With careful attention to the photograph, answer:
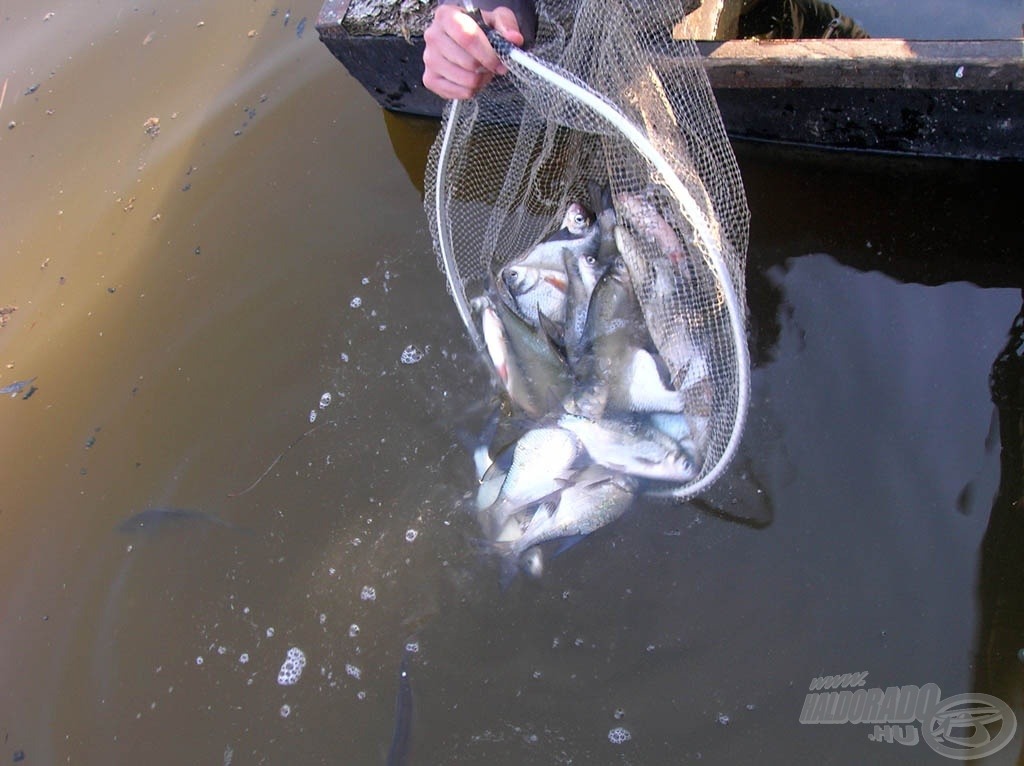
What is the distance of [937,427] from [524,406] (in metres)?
1.52

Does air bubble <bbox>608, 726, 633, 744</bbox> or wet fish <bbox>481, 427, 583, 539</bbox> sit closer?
air bubble <bbox>608, 726, 633, 744</bbox>

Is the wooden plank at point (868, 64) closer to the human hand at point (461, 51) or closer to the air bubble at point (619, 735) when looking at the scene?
the human hand at point (461, 51)

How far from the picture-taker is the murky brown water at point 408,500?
250 cm

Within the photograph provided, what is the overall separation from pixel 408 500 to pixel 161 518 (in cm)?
114

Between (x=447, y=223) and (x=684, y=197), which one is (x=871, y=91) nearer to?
(x=684, y=197)

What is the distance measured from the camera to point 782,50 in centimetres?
285

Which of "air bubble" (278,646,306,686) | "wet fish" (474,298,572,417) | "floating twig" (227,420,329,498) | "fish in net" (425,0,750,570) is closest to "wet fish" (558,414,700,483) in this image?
"fish in net" (425,0,750,570)

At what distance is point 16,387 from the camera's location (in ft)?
12.8

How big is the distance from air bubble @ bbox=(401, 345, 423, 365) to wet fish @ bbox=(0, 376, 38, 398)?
6.91 ft

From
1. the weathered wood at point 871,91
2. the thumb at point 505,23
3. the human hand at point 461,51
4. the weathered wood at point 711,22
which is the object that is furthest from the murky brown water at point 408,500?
the thumb at point 505,23

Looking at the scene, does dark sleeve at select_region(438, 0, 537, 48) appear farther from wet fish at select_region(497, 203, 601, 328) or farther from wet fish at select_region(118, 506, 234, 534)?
wet fish at select_region(118, 506, 234, 534)

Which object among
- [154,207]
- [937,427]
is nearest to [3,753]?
[154,207]

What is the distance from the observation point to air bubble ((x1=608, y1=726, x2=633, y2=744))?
2.48 m

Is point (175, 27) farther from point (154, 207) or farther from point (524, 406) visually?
point (524, 406)
